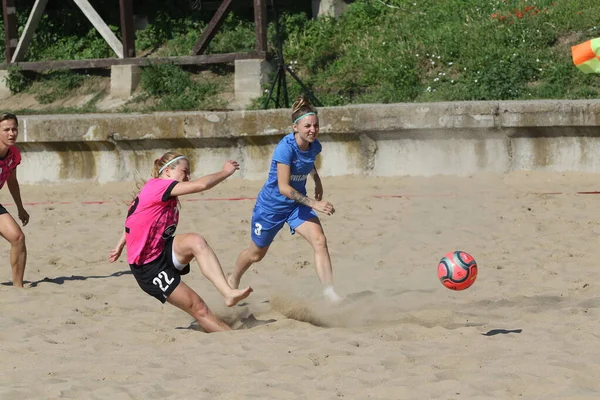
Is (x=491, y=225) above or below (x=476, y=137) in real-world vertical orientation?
below

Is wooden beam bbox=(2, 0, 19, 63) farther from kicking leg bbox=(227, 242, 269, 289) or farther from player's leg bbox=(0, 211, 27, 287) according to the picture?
kicking leg bbox=(227, 242, 269, 289)

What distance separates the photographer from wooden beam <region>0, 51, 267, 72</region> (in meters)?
15.8

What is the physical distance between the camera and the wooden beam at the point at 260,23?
15.3 meters

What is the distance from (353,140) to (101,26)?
7238 millimetres

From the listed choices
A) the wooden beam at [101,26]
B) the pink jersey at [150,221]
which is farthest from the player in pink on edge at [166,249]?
the wooden beam at [101,26]

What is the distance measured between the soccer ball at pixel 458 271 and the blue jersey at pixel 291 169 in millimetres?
1484

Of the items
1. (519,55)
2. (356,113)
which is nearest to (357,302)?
(356,113)

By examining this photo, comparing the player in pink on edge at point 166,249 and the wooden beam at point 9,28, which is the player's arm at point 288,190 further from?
the wooden beam at point 9,28

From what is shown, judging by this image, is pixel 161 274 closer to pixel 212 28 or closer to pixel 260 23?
pixel 260 23

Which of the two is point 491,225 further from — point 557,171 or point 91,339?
point 91,339

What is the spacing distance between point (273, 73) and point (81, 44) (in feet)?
16.1

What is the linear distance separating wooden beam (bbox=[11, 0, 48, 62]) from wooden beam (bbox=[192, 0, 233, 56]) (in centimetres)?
349

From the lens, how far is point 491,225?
972cm

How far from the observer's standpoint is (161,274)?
6.32 meters
